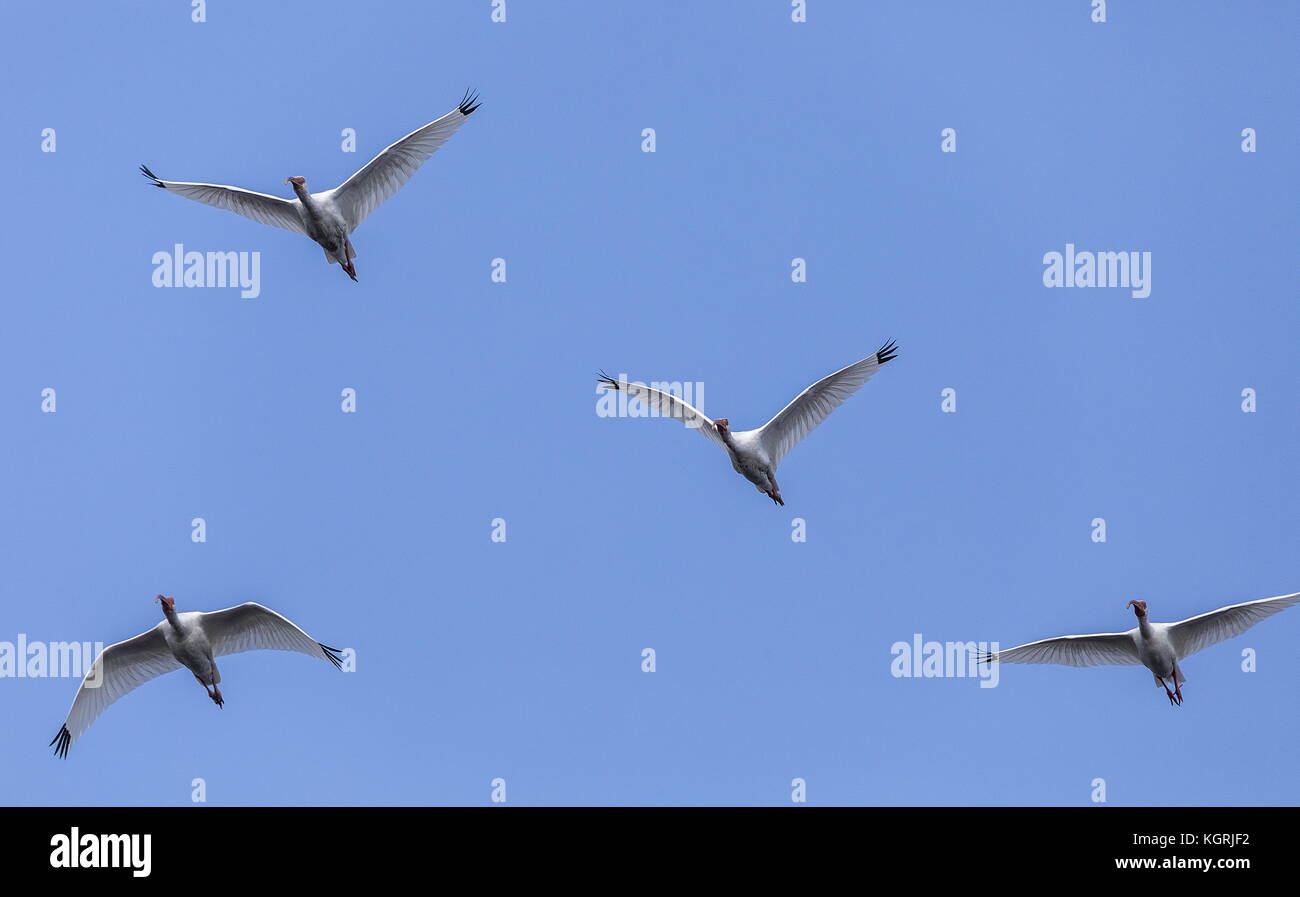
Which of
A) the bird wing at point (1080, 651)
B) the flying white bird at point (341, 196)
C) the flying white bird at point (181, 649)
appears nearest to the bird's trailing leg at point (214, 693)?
the flying white bird at point (181, 649)

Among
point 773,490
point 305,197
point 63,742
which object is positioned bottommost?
point 63,742

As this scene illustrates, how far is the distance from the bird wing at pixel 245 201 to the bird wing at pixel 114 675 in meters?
8.29

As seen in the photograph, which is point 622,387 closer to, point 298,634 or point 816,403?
point 816,403

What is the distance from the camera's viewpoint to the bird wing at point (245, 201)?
98.6ft

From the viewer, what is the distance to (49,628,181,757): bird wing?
28.6 m

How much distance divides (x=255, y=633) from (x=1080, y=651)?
15.8 m

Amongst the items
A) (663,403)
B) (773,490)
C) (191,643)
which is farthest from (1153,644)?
(191,643)

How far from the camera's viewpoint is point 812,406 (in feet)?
96.3

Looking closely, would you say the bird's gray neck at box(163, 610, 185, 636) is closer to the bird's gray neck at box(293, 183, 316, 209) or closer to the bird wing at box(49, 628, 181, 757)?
the bird wing at box(49, 628, 181, 757)

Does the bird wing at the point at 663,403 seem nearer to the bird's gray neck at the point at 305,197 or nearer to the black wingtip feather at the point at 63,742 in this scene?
the bird's gray neck at the point at 305,197

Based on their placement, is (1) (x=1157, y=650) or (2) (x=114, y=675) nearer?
(2) (x=114, y=675)

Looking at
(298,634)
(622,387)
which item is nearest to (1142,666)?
(622,387)

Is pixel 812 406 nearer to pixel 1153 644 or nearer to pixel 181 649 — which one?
pixel 1153 644
